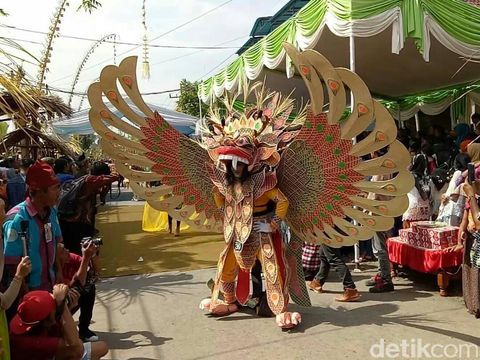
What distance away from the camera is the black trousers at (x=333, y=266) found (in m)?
4.71

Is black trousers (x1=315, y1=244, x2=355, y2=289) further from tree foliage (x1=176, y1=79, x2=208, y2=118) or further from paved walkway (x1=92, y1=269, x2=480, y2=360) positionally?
tree foliage (x1=176, y1=79, x2=208, y2=118)

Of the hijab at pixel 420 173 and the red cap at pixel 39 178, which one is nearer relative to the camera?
the red cap at pixel 39 178

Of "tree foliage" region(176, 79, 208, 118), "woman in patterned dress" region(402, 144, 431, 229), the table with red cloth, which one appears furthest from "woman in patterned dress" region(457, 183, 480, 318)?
"tree foliage" region(176, 79, 208, 118)

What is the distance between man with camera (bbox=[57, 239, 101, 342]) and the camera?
301 centimetres

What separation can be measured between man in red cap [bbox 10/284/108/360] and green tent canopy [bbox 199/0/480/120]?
4.08m

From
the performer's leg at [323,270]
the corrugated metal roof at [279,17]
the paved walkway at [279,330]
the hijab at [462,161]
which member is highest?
the corrugated metal roof at [279,17]

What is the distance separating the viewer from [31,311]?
7.93ft

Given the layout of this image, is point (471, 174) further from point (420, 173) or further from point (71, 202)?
point (71, 202)

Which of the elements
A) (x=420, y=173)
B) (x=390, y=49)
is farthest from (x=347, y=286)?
(x=390, y=49)

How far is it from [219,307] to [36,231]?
2.06 meters

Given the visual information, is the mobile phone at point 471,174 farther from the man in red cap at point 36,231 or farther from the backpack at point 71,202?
the backpack at point 71,202

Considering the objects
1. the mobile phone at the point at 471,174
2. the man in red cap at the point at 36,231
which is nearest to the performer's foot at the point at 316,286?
→ the mobile phone at the point at 471,174

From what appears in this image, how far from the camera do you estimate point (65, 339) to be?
8.43 feet

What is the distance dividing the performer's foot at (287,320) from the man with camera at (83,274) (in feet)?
4.93
